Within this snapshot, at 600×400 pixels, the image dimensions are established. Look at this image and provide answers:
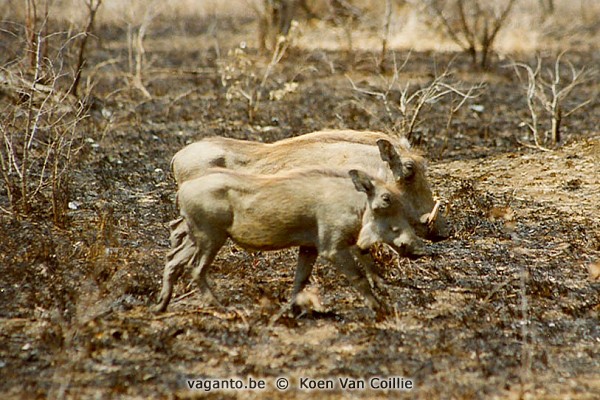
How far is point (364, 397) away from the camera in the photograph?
15.7 ft

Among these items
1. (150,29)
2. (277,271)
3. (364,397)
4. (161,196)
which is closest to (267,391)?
(364,397)

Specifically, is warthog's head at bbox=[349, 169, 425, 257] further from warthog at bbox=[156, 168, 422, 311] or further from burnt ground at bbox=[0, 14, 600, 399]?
burnt ground at bbox=[0, 14, 600, 399]

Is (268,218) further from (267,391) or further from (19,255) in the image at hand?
(19,255)

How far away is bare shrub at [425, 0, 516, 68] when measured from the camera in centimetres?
1479

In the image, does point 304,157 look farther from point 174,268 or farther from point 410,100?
point 410,100

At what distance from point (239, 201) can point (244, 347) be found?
82 centimetres

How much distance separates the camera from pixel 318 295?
249 inches

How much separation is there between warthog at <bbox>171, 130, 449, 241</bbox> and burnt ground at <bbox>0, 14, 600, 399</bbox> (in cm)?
67

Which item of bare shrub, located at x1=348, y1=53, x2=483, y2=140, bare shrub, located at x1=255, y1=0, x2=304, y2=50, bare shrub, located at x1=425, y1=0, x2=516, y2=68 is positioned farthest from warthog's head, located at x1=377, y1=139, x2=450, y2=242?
bare shrub, located at x1=255, y1=0, x2=304, y2=50

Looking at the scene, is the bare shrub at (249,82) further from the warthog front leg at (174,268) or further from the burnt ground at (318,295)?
the warthog front leg at (174,268)

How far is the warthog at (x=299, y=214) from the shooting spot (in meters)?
5.57

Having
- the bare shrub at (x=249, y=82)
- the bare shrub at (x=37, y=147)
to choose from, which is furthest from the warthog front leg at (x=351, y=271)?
the bare shrub at (x=249, y=82)

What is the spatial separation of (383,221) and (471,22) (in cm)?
1487

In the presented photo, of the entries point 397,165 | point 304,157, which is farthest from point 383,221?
point 304,157
